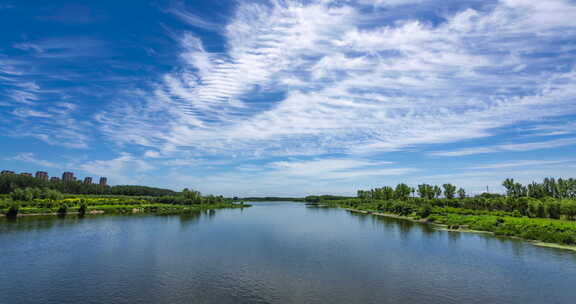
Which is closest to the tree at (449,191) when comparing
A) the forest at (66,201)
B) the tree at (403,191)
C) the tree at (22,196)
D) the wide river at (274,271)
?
the tree at (403,191)

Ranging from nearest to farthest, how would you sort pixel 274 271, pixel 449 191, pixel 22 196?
pixel 274 271
pixel 22 196
pixel 449 191

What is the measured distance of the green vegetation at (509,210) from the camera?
1790 inches

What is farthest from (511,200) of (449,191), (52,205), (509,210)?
(52,205)

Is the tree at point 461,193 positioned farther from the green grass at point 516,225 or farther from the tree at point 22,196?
the tree at point 22,196

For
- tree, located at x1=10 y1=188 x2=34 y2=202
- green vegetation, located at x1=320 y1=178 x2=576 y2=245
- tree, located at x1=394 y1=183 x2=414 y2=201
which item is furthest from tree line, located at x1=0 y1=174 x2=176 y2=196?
tree, located at x1=394 y1=183 x2=414 y2=201

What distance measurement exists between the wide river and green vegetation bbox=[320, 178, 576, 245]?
23.9ft

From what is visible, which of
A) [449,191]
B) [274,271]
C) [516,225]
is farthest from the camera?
[449,191]

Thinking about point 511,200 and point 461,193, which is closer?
point 511,200

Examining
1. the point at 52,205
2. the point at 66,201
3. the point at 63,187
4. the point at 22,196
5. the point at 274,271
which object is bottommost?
the point at 274,271

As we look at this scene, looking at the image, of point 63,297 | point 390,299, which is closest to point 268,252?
point 390,299

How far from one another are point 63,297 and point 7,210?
68.4m

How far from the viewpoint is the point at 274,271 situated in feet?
88.1

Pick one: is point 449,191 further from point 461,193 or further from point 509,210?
point 509,210

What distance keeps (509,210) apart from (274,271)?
276ft
